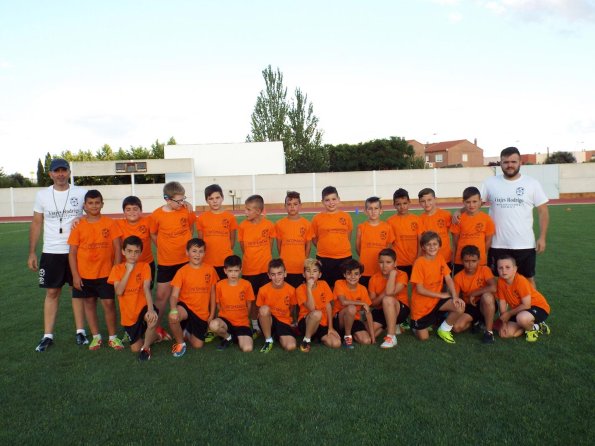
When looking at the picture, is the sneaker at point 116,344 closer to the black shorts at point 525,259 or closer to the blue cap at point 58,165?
the blue cap at point 58,165

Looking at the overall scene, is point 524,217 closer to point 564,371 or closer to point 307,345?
point 564,371

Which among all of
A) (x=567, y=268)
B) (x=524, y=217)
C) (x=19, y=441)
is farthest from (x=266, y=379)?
(x=567, y=268)

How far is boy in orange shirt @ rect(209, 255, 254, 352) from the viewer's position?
4.59 metres

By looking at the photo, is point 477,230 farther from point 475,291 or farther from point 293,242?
point 293,242

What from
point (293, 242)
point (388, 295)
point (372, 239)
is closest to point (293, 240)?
point (293, 242)

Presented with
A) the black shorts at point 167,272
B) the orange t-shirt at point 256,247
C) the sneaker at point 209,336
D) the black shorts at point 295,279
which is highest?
the orange t-shirt at point 256,247

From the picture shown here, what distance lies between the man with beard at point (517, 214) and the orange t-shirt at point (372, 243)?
119cm

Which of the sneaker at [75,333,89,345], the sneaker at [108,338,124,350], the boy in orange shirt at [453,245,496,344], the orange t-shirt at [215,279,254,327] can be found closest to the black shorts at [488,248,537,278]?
the boy in orange shirt at [453,245,496,344]

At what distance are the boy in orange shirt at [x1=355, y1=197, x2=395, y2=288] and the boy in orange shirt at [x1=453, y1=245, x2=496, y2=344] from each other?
834mm

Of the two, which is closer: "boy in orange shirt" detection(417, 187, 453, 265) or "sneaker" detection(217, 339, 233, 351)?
"sneaker" detection(217, 339, 233, 351)

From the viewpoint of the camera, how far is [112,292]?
465 cm

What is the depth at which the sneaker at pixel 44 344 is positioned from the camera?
4.50 meters

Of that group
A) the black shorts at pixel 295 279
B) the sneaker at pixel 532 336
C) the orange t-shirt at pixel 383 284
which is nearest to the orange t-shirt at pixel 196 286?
the black shorts at pixel 295 279

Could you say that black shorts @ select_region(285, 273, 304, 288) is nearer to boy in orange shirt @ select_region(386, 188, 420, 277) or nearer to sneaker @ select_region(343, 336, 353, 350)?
sneaker @ select_region(343, 336, 353, 350)
